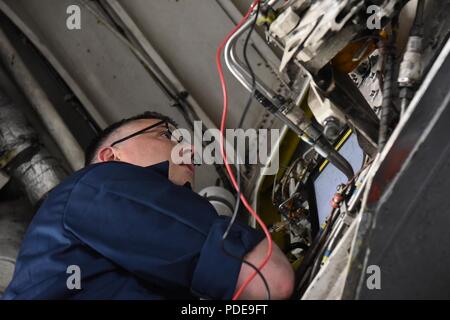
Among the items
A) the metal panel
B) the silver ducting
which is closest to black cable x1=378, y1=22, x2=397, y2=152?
the metal panel

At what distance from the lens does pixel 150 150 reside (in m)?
1.77

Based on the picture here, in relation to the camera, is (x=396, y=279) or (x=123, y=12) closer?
(x=396, y=279)

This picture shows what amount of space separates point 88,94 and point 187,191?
1530 mm

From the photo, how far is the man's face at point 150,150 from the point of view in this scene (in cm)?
174

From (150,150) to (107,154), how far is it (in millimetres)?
149

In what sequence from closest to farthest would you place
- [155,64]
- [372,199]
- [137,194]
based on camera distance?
1. [372,199]
2. [137,194]
3. [155,64]

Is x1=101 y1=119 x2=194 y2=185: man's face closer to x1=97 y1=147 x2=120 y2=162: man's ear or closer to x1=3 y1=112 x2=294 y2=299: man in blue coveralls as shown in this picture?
x1=97 y1=147 x2=120 y2=162: man's ear

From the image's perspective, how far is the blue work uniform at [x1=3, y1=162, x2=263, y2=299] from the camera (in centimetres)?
117

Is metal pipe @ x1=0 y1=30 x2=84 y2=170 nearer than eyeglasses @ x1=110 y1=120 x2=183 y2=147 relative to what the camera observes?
No

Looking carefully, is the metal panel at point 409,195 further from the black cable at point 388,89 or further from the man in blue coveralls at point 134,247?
the man in blue coveralls at point 134,247

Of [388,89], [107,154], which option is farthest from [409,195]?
[107,154]

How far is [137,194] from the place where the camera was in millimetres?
1256
